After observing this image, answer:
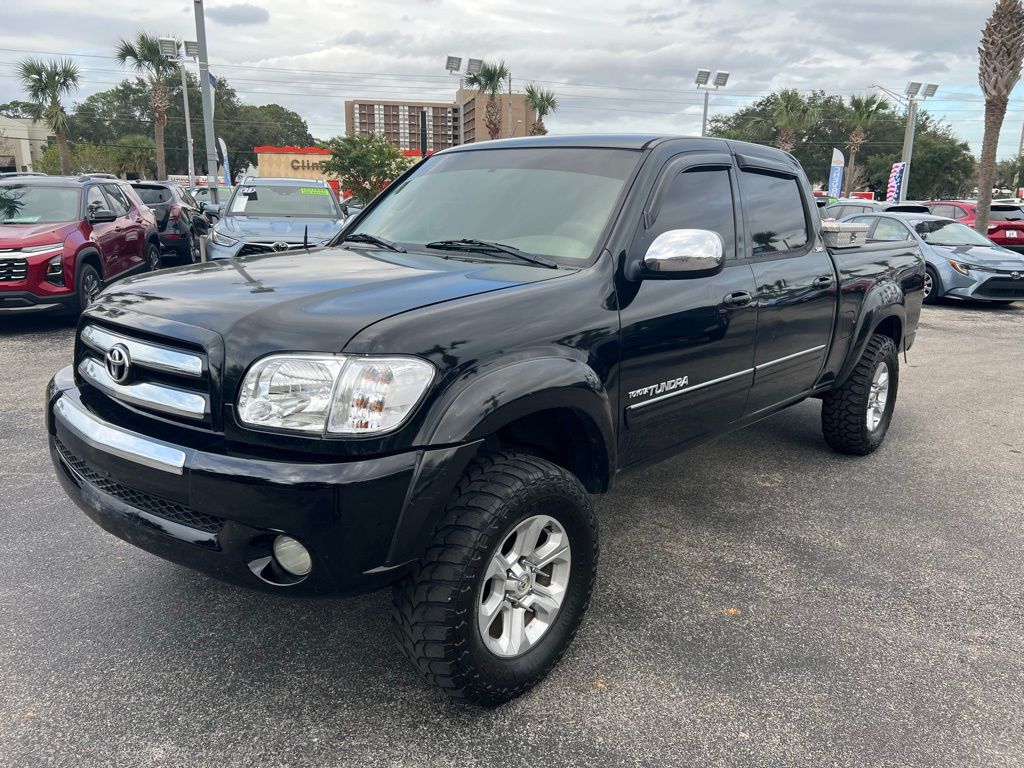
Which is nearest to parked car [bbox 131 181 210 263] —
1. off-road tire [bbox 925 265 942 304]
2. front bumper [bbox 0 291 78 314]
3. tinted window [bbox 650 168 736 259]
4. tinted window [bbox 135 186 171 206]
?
tinted window [bbox 135 186 171 206]

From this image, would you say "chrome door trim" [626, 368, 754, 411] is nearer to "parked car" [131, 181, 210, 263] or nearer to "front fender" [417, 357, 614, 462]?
"front fender" [417, 357, 614, 462]

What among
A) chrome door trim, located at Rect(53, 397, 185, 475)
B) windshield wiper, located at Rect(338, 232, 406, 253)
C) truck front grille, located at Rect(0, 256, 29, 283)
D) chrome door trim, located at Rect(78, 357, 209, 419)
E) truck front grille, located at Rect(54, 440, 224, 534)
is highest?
windshield wiper, located at Rect(338, 232, 406, 253)

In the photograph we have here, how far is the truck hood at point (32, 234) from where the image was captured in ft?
27.0

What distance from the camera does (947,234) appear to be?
1362 cm

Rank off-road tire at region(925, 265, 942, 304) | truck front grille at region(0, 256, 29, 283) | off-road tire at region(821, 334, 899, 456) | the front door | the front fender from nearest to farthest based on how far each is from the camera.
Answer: the front fender, the front door, off-road tire at region(821, 334, 899, 456), truck front grille at region(0, 256, 29, 283), off-road tire at region(925, 265, 942, 304)

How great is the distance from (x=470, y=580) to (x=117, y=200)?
33.6 ft

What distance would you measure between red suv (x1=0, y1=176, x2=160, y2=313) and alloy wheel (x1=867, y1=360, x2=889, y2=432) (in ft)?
26.0

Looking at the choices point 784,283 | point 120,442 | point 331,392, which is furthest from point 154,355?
point 784,283

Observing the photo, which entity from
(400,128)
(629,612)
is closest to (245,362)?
(629,612)

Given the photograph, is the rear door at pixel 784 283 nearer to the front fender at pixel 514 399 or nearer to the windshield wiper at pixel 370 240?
the front fender at pixel 514 399

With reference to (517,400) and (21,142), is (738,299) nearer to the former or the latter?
(517,400)

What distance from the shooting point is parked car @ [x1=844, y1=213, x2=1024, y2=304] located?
12.5 m

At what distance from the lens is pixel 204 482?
7.37 ft

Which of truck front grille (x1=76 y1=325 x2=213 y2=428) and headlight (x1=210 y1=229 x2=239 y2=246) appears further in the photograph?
headlight (x1=210 y1=229 x2=239 y2=246)
